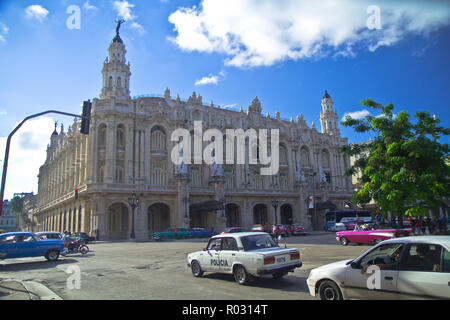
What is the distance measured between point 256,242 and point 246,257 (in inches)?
30.0

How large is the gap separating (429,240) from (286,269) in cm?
408

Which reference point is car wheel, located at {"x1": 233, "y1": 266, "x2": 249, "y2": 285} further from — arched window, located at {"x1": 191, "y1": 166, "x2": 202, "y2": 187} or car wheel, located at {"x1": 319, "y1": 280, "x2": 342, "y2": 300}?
arched window, located at {"x1": 191, "y1": 166, "x2": 202, "y2": 187}

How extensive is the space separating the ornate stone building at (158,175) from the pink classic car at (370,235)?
2182 centimetres

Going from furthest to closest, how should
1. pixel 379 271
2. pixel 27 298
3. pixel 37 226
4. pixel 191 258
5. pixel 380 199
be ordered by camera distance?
pixel 37 226 < pixel 380 199 < pixel 191 258 < pixel 27 298 < pixel 379 271

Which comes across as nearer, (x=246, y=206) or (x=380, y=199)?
(x=380, y=199)

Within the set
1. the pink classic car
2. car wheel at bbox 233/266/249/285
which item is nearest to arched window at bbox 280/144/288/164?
the pink classic car

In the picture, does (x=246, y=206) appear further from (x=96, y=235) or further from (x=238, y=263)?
(x=238, y=263)

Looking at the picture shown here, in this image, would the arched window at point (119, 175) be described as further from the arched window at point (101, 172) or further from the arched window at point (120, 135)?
the arched window at point (120, 135)

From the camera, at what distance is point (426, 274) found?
546cm

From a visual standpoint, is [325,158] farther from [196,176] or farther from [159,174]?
[159,174]

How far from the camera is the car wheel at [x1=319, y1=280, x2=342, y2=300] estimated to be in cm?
643

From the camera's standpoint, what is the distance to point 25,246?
50.2ft
